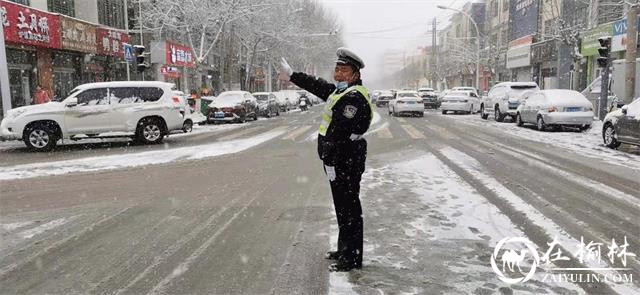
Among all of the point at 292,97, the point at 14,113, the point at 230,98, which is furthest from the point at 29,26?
the point at 292,97

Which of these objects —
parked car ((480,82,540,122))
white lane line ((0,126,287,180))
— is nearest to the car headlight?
white lane line ((0,126,287,180))

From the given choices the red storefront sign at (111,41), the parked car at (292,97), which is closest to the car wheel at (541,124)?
the red storefront sign at (111,41)

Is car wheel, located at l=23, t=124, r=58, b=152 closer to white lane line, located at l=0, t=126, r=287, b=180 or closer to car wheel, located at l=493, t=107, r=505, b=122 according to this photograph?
white lane line, located at l=0, t=126, r=287, b=180

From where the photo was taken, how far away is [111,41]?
2744 centimetres

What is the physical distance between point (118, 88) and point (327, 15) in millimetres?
55597

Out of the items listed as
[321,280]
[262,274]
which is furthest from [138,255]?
[321,280]

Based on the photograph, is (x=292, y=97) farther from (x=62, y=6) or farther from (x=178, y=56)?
(x=62, y=6)

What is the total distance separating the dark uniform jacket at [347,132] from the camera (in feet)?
13.4

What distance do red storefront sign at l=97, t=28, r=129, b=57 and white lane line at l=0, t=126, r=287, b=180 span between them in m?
15.3

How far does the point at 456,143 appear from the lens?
1388cm

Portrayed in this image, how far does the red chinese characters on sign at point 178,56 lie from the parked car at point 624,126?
80.2 feet

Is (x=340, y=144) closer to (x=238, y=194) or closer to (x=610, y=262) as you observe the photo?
(x=610, y=262)

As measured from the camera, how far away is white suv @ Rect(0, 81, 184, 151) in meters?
13.4

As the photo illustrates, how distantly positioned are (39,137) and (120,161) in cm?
395
